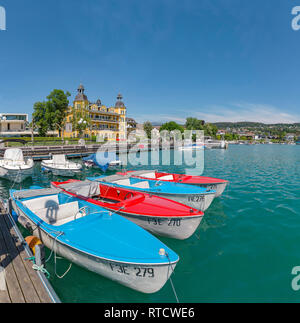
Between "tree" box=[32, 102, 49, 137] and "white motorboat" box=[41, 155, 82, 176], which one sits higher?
"tree" box=[32, 102, 49, 137]

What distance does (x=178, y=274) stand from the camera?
6633mm

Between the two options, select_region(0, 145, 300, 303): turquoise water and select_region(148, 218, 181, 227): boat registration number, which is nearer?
select_region(0, 145, 300, 303): turquoise water

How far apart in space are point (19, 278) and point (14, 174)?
17.9 metres

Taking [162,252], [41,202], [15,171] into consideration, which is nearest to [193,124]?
[15,171]

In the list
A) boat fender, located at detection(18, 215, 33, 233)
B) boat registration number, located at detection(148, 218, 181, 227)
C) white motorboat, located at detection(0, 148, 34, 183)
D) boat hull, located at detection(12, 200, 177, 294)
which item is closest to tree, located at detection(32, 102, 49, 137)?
white motorboat, located at detection(0, 148, 34, 183)

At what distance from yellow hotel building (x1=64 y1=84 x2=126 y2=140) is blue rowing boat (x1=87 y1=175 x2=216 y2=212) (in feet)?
174

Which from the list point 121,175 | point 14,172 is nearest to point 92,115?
point 14,172

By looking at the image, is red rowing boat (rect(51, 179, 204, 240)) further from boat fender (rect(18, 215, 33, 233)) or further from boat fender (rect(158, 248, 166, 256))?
boat fender (rect(158, 248, 166, 256))

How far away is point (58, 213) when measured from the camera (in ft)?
29.2

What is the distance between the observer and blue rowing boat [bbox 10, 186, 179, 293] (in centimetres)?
517

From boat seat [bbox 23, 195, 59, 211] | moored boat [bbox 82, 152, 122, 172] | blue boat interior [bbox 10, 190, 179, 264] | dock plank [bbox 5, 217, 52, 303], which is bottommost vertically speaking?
dock plank [bbox 5, 217, 52, 303]

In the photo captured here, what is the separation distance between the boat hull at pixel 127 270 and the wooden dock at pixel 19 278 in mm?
1020

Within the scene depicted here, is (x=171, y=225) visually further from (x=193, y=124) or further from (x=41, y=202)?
(x=193, y=124)

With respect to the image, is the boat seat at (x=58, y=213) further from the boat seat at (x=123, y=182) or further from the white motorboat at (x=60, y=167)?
the white motorboat at (x=60, y=167)
